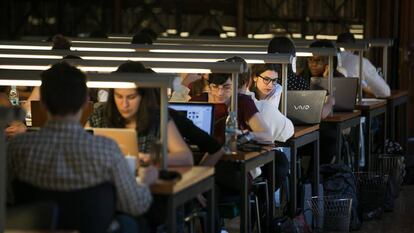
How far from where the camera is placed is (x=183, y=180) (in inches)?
226

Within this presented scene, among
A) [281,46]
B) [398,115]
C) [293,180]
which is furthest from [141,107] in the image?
[398,115]

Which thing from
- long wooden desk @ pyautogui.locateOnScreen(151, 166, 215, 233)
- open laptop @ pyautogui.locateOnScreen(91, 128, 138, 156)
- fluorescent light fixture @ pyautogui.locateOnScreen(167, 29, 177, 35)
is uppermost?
fluorescent light fixture @ pyautogui.locateOnScreen(167, 29, 177, 35)

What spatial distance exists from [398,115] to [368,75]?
1691 millimetres

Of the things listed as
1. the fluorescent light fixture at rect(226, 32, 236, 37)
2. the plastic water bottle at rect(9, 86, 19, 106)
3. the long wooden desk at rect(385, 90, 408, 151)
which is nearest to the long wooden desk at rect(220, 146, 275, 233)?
the plastic water bottle at rect(9, 86, 19, 106)

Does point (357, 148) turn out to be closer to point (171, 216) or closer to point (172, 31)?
point (171, 216)

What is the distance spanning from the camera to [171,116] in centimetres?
662

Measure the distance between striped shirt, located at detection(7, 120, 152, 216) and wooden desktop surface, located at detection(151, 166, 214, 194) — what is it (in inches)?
9.0

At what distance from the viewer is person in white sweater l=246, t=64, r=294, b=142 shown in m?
7.97

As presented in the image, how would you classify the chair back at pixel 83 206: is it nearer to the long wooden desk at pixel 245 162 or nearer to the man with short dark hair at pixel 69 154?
the man with short dark hair at pixel 69 154

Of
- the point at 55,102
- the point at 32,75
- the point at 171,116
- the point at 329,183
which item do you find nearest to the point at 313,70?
the point at 329,183

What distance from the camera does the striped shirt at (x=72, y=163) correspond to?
205 inches

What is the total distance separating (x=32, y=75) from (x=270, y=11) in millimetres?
10221

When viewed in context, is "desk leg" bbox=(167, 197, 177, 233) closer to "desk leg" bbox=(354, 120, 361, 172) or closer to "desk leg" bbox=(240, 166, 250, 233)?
"desk leg" bbox=(240, 166, 250, 233)

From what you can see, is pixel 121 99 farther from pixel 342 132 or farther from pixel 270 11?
pixel 270 11
